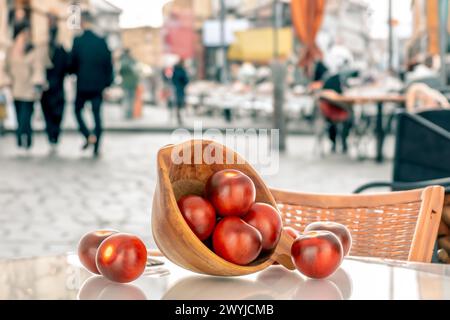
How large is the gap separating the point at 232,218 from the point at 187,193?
127mm

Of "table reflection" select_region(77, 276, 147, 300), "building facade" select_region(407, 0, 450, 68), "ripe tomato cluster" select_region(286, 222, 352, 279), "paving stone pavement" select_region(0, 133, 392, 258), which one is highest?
"building facade" select_region(407, 0, 450, 68)

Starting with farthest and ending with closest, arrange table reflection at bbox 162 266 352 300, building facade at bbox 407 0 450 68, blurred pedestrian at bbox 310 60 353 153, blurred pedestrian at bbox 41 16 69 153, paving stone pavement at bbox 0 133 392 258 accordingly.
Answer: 1. blurred pedestrian at bbox 310 60 353 153
2. blurred pedestrian at bbox 41 16 69 153
3. building facade at bbox 407 0 450 68
4. paving stone pavement at bbox 0 133 392 258
5. table reflection at bbox 162 266 352 300

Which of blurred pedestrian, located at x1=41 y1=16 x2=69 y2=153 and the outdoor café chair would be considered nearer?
the outdoor café chair

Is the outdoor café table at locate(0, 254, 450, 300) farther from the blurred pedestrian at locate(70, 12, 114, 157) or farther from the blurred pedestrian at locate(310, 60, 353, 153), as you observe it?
the blurred pedestrian at locate(310, 60, 353, 153)

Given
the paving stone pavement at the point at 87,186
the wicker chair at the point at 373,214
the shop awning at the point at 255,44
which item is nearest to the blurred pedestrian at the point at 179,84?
the paving stone pavement at the point at 87,186

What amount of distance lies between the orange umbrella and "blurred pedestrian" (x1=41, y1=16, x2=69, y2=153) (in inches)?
144

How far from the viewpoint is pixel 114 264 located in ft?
4.34

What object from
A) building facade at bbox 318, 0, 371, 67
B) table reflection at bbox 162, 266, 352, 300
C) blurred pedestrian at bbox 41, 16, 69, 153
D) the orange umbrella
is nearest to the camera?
table reflection at bbox 162, 266, 352, 300

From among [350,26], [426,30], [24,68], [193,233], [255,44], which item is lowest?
[193,233]

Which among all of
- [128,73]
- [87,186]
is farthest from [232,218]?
[128,73]

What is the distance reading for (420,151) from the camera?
381cm

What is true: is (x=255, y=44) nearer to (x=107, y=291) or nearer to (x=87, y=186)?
(x=87, y=186)

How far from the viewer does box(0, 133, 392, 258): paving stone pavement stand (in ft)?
18.3

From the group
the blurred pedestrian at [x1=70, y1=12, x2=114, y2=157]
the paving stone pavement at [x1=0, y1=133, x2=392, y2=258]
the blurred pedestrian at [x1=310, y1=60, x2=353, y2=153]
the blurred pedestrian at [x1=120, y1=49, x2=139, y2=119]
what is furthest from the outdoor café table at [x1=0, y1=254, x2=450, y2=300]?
the blurred pedestrian at [x1=120, y1=49, x2=139, y2=119]
